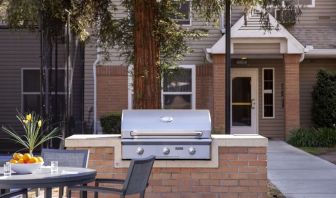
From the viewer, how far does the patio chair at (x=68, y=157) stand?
23.1 ft

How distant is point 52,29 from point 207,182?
19.0 feet

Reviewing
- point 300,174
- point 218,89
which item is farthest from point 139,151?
point 218,89

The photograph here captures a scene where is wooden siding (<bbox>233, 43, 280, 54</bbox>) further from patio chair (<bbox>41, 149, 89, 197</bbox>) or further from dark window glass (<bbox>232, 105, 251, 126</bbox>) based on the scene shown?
patio chair (<bbox>41, 149, 89, 197</bbox>)

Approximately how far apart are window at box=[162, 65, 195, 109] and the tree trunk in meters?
8.88

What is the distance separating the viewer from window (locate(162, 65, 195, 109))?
18984 millimetres

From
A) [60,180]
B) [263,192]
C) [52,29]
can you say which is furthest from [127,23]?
[60,180]

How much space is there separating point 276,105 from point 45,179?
1459cm

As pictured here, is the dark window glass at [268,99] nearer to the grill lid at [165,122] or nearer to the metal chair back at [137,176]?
the grill lid at [165,122]

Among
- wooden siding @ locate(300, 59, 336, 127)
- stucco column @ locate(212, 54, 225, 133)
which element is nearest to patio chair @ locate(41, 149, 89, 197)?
stucco column @ locate(212, 54, 225, 133)

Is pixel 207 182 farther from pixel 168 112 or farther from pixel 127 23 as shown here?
pixel 127 23

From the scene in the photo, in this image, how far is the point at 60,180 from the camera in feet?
18.4

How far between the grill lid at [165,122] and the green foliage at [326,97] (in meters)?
11.1

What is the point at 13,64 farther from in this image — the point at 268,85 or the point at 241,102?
the point at 268,85

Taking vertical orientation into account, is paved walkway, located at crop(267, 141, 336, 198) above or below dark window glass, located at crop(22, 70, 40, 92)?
below
